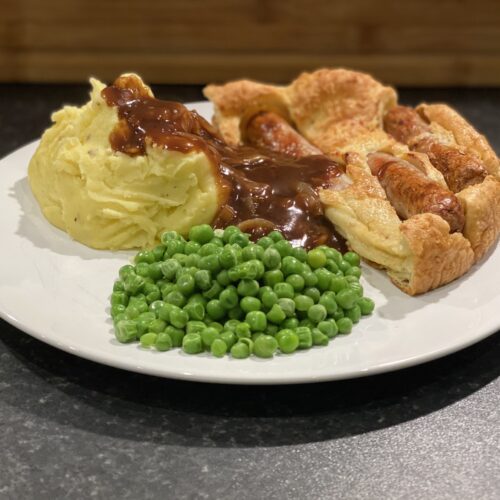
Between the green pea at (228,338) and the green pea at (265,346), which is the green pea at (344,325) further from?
the green pea at (228,338)

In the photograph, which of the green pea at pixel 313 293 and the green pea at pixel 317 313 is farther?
the green pea at pixel 313 293

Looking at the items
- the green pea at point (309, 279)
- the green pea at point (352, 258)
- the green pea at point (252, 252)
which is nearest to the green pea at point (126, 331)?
the green pea at point (252, 252)

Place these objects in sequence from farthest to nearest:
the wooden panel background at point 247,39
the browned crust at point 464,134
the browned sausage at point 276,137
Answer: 1. the wooden panel background at point 247,39
2. the browned sausage at point 276,137
3. the browned crust at point 464,134

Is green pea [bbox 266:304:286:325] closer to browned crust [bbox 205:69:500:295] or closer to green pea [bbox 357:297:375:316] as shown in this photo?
green pea [bbox 357:297:375:316]

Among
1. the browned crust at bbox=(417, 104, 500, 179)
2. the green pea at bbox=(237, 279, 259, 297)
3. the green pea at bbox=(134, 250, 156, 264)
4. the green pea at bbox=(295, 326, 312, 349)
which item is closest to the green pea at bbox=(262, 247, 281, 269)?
the green pea at bbox=(237, 279, 259, 297)

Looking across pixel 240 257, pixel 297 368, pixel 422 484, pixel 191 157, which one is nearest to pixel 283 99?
pixel 191 157

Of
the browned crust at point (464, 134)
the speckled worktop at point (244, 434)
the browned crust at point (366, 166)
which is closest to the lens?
the speckled worktop at point (244, 434)
